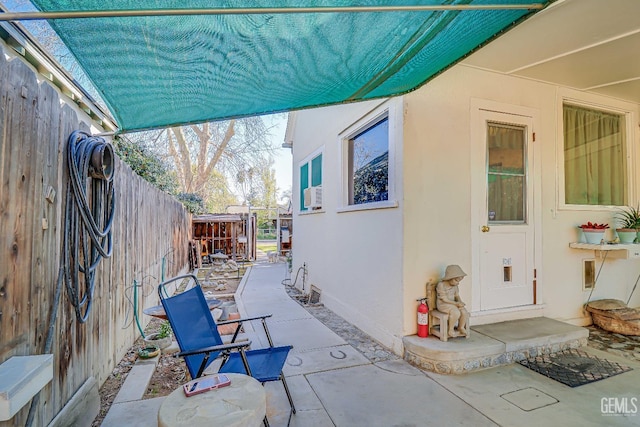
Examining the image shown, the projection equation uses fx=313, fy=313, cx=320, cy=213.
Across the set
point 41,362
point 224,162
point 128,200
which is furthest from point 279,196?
point 41,362

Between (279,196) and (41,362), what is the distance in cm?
3074

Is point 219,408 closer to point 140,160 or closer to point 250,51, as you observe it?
point 250,51

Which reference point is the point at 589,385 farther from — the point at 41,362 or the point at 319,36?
the point at 41,362

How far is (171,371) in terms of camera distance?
3.08m

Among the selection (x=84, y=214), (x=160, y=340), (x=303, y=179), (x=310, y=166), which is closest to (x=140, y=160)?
(x=303, y=179)

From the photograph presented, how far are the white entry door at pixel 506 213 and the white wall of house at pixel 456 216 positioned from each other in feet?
0.22

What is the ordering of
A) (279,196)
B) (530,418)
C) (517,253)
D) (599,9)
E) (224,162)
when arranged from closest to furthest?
1. (530,418)
2. (599,9)
3. (517,253)
4. (224,162)
5. (279,196)

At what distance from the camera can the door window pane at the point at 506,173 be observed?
3.72 meters

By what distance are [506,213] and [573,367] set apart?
1685 millimetres

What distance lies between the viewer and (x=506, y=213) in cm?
380

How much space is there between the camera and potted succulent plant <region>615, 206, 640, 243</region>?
4.04 metres

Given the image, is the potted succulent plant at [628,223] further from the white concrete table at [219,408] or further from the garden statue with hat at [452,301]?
the white concrete table at [219,408]

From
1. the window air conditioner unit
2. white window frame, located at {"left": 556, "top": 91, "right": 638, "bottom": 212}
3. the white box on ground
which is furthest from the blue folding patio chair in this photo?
white window frame, located at {"left": 556, "top": 91, "right": 638, "bottom": 212}

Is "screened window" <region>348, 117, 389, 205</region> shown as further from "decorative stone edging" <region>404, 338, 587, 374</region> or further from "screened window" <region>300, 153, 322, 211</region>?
"decorative stone edging" <region>404, 338, 587, 374</region>
